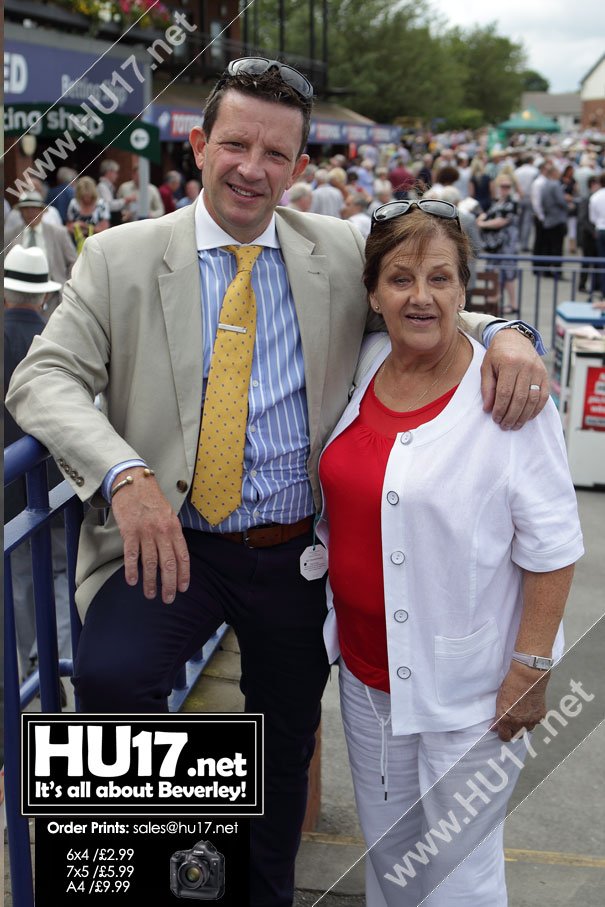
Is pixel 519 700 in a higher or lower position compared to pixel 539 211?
lower

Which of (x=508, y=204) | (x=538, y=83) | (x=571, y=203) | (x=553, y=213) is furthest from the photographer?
(x=538, y=83)

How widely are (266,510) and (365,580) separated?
292 millimetres

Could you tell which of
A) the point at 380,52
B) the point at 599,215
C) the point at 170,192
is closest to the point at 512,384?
the point at 599,215

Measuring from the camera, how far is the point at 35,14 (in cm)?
1293

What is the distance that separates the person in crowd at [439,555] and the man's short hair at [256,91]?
1.07 ft

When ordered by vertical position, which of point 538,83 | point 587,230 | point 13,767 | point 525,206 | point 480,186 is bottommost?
point 13,767

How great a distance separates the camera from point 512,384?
1.93 metres

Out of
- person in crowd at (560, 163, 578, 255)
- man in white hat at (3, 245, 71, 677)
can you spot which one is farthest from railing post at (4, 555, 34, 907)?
person in crowd at (560, 163, 578, 255)

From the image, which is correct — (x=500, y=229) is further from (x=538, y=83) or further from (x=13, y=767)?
(x=538, y=83)

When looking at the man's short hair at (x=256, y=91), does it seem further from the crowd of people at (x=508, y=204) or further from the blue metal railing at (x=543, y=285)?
the blue metal railing at (x=543, y=285)

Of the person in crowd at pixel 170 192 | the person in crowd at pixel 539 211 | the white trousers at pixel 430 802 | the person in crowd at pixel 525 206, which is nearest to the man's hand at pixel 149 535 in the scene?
the white trousers at pixel 430 802

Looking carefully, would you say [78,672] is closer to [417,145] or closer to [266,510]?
[266,510]

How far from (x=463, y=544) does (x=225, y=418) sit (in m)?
0.58

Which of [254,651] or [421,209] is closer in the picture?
[421,209]
